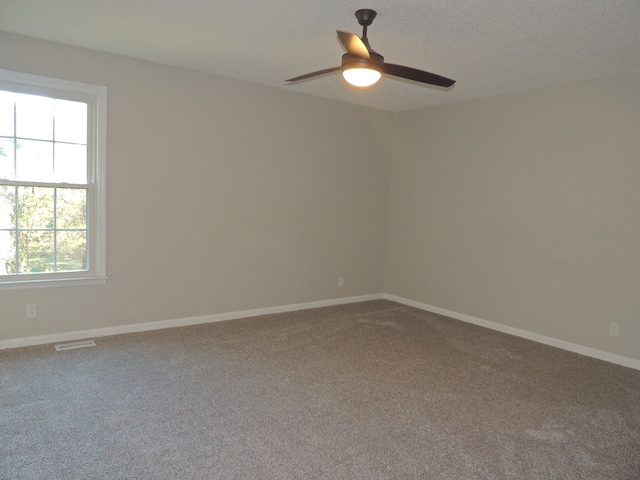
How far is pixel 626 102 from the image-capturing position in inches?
152

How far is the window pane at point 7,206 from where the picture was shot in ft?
11.9

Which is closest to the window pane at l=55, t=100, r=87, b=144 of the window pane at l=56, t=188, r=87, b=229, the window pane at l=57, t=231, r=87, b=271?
the window pane at l=56, t=188, r=87, b=229

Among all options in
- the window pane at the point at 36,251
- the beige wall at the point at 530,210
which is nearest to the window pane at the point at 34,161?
the window pane at the point at 36,251

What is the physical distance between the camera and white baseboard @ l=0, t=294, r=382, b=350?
3.75 metres

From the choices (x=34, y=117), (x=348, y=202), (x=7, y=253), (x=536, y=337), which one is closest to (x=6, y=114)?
(x=34, y=117)

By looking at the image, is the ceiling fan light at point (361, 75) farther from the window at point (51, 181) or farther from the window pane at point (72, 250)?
the window pane at point (72, 250)

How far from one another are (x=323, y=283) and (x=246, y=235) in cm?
123

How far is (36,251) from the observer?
12.4 feet

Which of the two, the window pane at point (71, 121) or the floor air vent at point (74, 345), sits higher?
the window pane at point (71, 121)

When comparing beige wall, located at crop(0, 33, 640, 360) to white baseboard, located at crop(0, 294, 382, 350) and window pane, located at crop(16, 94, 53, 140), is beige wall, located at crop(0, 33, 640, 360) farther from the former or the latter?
window pane, located at crop(16, 94, 53, 140)

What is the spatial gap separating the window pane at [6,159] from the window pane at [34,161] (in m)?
0.04

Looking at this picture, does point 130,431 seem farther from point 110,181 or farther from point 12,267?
point 110,181

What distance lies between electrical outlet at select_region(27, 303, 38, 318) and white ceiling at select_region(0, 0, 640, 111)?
2.14 m

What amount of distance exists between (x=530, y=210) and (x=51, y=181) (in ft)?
14.6
